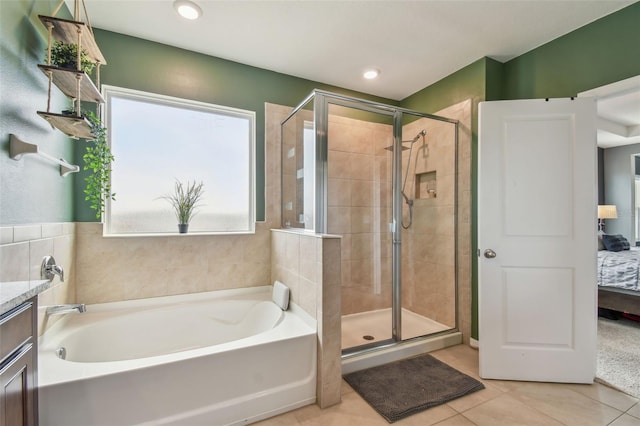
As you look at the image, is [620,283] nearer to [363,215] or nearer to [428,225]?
[428,225]

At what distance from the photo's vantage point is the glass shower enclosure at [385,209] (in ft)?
8.29

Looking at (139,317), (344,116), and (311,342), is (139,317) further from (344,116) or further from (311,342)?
(344,116)

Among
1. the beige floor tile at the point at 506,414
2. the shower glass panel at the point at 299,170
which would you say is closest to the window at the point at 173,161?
the shower glass panel at the point at 299,170

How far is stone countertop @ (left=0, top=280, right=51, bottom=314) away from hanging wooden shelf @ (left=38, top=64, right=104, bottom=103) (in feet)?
3.69

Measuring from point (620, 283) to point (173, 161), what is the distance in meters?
4.64

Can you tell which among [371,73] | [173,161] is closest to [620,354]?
[371,73]

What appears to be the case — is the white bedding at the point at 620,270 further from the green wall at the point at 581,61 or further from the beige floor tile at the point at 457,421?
the beige floor tile at the point at 457,421

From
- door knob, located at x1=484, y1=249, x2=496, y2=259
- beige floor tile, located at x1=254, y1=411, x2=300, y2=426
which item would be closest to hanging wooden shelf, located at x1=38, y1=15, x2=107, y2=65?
beige floor tile, located at x1=254, y1=411, x2=300, y2=426

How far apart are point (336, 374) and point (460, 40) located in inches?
107

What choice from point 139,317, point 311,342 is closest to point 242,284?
point 139,317

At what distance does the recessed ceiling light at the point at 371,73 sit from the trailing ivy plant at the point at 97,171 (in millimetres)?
2319

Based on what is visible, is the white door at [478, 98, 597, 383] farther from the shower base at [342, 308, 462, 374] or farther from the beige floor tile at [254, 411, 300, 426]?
the beige floor tile at [254, 411, 300, 426]

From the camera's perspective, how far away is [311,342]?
183cm

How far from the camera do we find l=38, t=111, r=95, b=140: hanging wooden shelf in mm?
1502
